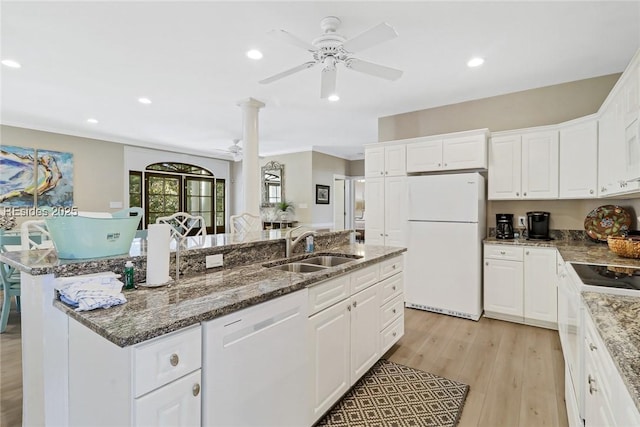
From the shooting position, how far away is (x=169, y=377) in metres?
1.03

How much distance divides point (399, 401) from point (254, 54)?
3052 mm

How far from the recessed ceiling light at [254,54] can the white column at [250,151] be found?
1.26m

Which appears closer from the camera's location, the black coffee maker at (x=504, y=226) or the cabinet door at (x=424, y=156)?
the black coffee maker at (x=504, y=226)

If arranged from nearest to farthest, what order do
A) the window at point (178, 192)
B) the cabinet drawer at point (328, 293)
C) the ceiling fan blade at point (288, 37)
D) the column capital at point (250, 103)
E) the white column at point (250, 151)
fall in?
the cabinet drawer at point (328, 293) < the ceiling fan blade at point (288, 37) < the column capital at point (250, 103) < the white column at point (250, 151) < the window at point (178, 192)

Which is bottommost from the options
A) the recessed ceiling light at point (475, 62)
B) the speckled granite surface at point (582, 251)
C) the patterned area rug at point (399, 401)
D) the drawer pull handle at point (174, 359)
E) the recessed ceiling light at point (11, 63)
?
the patterned area rug at point (399, 401)

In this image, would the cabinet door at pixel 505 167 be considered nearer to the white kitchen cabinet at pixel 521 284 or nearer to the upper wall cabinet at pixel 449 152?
the upper wall cabinet at pixel 449 152

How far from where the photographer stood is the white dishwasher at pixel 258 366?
→ 1164mm

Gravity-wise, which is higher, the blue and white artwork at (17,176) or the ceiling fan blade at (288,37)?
the ceiling fan blade at (288,37)

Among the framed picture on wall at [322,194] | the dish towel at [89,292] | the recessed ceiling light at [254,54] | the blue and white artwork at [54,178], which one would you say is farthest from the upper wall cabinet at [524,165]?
the blue and white artwork at [54,178]

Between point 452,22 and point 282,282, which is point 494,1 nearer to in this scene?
point 452,22

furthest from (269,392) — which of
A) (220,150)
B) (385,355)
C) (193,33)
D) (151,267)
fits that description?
(220,150)

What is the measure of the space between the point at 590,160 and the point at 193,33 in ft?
12.6

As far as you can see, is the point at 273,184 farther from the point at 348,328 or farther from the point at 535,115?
the point at 348,328

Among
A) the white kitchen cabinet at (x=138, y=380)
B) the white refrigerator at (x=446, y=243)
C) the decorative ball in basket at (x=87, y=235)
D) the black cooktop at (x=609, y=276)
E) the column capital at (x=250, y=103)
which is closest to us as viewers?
the white kitchen cabinet at (x=138, y=380)
